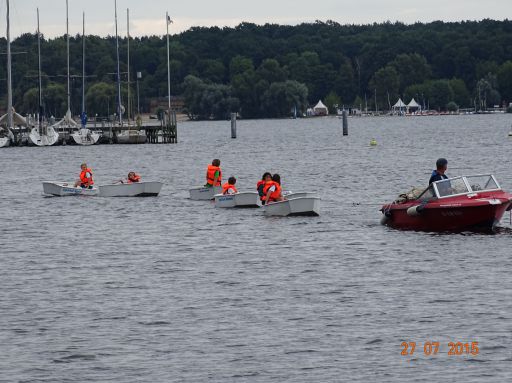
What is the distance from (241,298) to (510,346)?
875cm

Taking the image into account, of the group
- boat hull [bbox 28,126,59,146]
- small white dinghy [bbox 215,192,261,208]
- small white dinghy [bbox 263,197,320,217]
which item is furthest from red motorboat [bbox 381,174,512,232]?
boat hull [bbox 28,126,59,146]

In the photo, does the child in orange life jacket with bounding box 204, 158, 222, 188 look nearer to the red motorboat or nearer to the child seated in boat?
the child seated in boat

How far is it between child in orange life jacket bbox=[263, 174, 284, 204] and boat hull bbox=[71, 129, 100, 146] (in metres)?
95.5

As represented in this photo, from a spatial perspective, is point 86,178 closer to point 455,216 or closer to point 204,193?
point 204,193

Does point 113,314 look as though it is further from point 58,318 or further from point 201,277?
point 201,277

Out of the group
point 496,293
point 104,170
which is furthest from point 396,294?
point 104,170

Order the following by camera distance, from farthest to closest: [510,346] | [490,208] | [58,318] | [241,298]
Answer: [490,208] → [241,298] → [58,318] → [510,346]

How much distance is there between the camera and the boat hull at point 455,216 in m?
43.2

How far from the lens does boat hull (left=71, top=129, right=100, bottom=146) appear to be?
486 ft

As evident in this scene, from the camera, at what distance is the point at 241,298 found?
1357 inches

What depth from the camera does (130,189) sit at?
223ft

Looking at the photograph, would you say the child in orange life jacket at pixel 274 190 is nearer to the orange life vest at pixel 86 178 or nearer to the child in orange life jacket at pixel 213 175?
the child in orange life jacket at pixel 213 175

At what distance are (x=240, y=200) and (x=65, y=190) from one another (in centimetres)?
1564

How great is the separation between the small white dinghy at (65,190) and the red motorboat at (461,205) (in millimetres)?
27337
